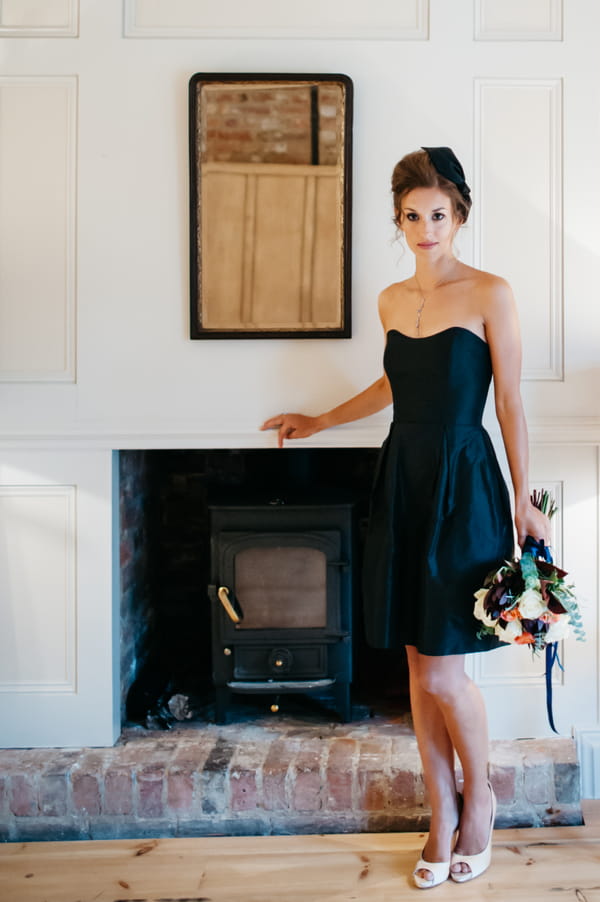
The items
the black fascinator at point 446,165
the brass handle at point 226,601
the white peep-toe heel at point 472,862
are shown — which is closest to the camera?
the black fascinator at point 446,165

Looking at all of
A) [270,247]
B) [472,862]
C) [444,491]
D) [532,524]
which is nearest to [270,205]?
[270,247]

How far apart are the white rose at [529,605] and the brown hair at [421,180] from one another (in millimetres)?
956

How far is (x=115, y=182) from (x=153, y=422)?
A: 0.76 meters

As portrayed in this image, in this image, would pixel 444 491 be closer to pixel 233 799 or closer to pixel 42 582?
pixel 233 799

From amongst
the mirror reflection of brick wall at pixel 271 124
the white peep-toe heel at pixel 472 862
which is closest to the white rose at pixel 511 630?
the white peep-toe heel at pixel 472 862

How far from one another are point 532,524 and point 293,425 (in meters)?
0.82

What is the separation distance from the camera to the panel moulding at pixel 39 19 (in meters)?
2.37

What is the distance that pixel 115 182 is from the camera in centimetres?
240

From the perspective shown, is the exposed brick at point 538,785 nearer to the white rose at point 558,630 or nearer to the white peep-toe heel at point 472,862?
the white peep-toe heel at point 472,862

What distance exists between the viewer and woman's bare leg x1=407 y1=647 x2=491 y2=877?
1972mm

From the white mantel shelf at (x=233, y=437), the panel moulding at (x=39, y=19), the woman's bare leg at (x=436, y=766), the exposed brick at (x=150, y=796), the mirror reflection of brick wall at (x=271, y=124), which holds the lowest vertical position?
the exposed brick at (x=150, y=796)

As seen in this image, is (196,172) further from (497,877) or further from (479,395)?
(497,877)

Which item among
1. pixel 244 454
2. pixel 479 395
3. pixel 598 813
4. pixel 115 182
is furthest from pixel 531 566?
pixel 115 182

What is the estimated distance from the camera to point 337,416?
2.36 metres
